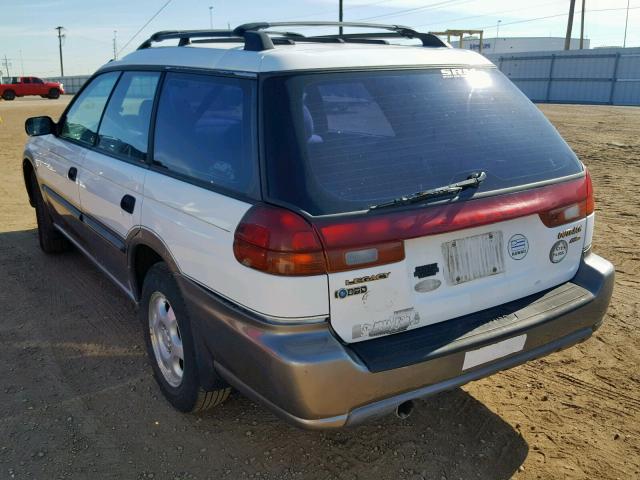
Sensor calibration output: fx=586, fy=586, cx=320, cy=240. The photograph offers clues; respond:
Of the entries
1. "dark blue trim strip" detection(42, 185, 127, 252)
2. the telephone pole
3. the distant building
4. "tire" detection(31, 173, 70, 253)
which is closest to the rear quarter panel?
"dark blue trim strip" detection(42, 185, 127, 252)

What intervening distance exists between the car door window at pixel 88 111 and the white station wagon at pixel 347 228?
3.25ft

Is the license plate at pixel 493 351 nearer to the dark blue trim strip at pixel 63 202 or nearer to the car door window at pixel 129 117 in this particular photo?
the car door window at pixel 129 117

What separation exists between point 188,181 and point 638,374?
281 cm

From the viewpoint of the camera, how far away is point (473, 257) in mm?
2498

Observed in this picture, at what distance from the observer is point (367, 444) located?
289cm

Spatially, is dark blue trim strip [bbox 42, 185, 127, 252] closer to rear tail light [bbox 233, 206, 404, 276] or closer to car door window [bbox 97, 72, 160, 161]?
car door window [bbox 97, 72, 160, 161]

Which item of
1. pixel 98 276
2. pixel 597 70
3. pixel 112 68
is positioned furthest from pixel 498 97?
pixel 597 70

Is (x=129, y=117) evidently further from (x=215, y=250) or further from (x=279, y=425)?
(x=279, y=425)

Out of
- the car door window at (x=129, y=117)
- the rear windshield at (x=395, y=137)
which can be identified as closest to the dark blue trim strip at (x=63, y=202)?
the car door window at (x=129, y=117)

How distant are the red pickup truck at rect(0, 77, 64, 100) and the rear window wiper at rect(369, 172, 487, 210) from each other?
1869 inches

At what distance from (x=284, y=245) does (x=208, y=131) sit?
907 millimetres

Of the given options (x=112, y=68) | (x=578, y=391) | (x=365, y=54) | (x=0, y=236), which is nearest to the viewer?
(x=365, y=54)

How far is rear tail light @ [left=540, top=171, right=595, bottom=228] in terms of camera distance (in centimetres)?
269

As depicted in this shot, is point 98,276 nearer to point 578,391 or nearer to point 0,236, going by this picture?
point 0,236
